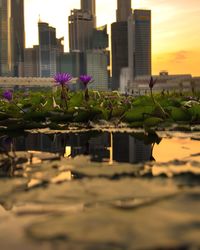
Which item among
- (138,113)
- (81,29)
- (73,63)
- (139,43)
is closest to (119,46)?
(139,43)

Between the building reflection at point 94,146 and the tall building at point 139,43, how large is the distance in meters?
123

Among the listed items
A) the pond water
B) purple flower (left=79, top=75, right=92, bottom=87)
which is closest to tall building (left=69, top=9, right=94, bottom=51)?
purple flower (left=79, top=75, right=92, bottom=87)

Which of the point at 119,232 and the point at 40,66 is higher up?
the point at 40,66

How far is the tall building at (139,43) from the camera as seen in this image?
5049 inches

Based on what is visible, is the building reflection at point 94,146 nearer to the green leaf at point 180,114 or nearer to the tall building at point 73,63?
the green leaf at point 180,114

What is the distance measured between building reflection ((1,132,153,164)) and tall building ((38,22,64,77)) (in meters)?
144

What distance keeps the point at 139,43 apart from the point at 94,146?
13190cm

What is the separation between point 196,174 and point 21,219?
0.70 meters

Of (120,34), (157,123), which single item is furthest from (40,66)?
(157,123)

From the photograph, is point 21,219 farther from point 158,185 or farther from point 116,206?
point 158,185

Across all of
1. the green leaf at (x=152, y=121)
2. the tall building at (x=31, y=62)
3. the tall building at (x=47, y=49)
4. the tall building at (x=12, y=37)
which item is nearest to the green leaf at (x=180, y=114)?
the green leaf at (x=152, y=121)

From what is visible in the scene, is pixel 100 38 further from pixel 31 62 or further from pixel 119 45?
pixel 31 62

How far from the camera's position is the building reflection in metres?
2.10

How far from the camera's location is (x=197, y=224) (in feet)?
2.76
